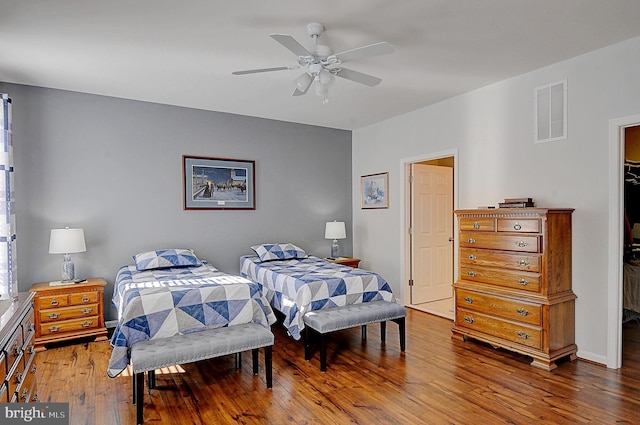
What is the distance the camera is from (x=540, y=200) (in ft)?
12.0

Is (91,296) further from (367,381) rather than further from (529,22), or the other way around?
(529,22)

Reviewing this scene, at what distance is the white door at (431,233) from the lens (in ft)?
17.2

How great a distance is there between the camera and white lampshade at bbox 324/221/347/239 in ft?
18.0

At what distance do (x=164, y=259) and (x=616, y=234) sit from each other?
14.0ft

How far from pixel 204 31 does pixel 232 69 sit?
2.50 ft

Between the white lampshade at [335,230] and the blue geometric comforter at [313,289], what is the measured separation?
1.18 m

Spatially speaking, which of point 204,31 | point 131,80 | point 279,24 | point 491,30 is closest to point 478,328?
point 491,30

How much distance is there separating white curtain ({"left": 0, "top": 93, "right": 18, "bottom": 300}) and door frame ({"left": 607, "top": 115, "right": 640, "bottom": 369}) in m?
5.35

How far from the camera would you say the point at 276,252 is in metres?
4.91

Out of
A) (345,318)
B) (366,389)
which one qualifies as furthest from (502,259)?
(366,389)

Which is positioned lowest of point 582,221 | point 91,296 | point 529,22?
point 91,296

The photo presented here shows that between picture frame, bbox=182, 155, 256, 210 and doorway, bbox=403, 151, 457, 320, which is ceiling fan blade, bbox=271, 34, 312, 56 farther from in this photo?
doorway, bbox=403, 151, 457, 320

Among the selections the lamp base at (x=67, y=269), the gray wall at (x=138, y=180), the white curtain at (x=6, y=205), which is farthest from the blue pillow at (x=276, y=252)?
the white curtain at (x=6, y=205)

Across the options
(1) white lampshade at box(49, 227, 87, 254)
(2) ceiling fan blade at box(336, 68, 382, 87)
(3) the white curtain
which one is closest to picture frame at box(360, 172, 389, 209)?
(2) ceiling fan blade at box(336, 68, 382, 87)
